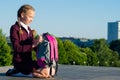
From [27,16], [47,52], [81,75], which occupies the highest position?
[27,16]

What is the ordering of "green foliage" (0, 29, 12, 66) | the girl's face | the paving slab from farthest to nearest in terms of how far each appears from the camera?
"green foliage" (0, 29, 12, 66), the paving slab, the girl's face

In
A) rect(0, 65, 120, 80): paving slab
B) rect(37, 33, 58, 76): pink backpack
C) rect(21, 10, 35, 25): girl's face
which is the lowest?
rect(0, 65, 120, 80): paving slab

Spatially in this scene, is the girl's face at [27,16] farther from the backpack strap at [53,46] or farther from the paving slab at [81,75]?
the paving slab at [81,75]

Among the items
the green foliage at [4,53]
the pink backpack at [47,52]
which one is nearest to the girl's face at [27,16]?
the pink backpack at [47,52]

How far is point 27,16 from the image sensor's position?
25.4 ft

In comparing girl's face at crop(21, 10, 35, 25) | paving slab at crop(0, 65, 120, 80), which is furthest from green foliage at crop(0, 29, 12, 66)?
girl's face at crop(21, 10, 35, 25)

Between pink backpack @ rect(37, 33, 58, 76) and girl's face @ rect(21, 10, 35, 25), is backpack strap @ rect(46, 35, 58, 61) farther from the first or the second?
girl's face @ rect(21, 10, 35, 25)

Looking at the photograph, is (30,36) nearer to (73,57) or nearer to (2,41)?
(2,41)

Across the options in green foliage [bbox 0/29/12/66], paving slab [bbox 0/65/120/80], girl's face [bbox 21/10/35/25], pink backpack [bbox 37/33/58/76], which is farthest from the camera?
green foliage [bbox 0/29/12/66]

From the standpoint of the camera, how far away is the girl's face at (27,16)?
770 centimetres

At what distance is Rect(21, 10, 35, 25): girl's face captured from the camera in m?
7.70

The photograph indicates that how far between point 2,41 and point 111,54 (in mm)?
51852

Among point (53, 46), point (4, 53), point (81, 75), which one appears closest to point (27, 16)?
point (53, 46)

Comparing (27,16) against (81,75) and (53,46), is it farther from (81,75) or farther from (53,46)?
(81,75)
